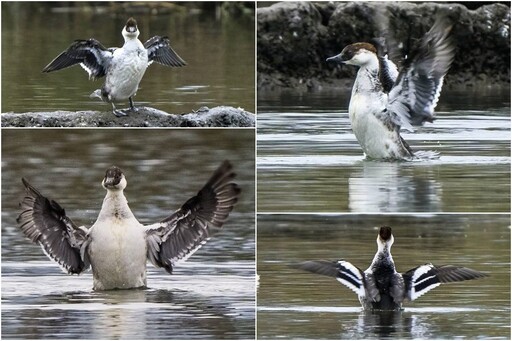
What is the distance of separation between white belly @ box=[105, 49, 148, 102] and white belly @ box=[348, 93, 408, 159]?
165cm

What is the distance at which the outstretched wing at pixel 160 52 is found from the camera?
32.6ft

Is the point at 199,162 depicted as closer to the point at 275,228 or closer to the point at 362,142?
the point at 275,228

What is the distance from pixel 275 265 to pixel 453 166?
58.8 inches

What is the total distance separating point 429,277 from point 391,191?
0.67 metres

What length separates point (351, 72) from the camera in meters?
12.9

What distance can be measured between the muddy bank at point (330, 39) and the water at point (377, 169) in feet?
5.12

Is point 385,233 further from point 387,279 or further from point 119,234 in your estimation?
point 119,234

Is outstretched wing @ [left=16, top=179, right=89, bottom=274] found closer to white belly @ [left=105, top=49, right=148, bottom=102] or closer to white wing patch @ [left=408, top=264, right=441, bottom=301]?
white belly @ [left=105, top=49, right=148, bottom=102]

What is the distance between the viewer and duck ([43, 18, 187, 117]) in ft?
31.6

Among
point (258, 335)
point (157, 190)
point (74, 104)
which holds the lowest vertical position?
point (258, 335)

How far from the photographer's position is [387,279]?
9117 millimetres

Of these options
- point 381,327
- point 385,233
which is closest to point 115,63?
point 385,233

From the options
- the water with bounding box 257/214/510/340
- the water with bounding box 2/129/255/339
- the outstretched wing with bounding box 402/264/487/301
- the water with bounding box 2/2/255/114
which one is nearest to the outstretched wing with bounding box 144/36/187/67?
the water with bounding box 2/2/255/114

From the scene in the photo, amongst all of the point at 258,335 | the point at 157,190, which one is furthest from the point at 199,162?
the point at 258,335
